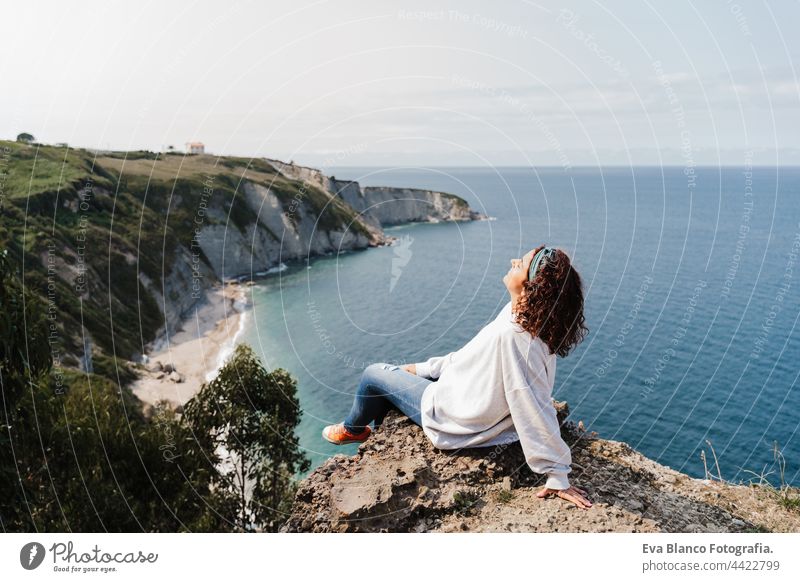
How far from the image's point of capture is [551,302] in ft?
15.4

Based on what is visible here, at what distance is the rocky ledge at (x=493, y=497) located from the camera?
192 inches

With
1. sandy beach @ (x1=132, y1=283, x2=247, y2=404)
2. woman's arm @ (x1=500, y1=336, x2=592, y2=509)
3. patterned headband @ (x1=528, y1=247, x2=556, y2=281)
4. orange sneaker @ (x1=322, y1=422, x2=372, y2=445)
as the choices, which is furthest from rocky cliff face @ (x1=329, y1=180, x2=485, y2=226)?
woman's arm @ (x1=500, y1=336, x2=592, y2=509)

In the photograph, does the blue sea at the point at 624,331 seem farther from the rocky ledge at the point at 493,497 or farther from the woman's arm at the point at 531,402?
the woman's arm at the point at 531,402

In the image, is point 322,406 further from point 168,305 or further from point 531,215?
point 531,215

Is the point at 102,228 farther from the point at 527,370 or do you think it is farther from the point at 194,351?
the point at 527,370

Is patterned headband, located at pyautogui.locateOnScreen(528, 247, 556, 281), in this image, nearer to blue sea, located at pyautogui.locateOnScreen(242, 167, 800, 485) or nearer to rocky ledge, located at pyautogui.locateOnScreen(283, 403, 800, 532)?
rocky ledge, located at pyautogui.locateOnScreen(283, 403, 800, 532)

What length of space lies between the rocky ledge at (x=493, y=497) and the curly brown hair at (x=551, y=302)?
1.28 meters

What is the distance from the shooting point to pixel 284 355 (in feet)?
144

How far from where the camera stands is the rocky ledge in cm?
488

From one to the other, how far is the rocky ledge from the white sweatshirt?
29 centimetres

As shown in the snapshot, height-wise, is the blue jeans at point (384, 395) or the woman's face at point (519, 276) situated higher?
the woman's face at point (519, 276)

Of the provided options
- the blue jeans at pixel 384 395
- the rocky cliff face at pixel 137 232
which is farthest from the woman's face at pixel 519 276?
the rocky cliff face at pixel 137 232

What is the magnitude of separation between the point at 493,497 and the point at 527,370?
4.00 feet
